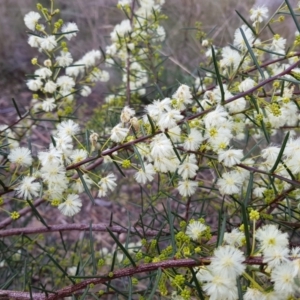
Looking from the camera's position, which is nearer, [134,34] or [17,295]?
[17,295]

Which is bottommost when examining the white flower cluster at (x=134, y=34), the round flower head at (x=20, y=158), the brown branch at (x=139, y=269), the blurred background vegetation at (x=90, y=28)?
the brown branch at (x=139, y=269)

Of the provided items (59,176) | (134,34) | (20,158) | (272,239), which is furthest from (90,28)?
(272,239)

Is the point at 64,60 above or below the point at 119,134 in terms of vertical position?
above

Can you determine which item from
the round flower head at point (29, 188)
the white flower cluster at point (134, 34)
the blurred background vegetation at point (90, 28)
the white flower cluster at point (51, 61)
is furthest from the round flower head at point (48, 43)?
the blurred background vegetation at point (90, 28)

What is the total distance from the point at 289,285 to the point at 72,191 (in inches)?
21.4

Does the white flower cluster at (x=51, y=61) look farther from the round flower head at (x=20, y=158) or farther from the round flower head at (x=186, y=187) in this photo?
the round flower head at (x=186, y=187)

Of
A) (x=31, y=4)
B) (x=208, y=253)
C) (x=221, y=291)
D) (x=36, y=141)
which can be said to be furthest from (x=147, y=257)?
(x=31, y=4)

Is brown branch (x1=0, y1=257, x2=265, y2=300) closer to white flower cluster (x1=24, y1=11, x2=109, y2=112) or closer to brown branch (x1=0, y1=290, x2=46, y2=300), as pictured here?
brown branch (x1=0, y1=290, x2=46, y2=300)

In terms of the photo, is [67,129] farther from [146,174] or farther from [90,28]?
[90,28]

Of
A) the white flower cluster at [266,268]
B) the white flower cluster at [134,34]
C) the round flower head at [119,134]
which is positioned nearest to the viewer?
the white flower cluster at [266,268]

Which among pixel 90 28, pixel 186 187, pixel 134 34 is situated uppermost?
pixel 90 28

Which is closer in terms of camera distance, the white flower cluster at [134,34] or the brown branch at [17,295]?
the brown branch at [17,295]

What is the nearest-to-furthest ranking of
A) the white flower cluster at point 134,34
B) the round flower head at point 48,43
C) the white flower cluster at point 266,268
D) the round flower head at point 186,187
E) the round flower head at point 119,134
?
the white flower cluster at point 266,268 → the round flower head at point 119,134 → the round flower head at point 186,187 → the round flower head at point 48,43 → the white flower cluster at point 134,34

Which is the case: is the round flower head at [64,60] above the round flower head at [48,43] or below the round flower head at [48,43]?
above
